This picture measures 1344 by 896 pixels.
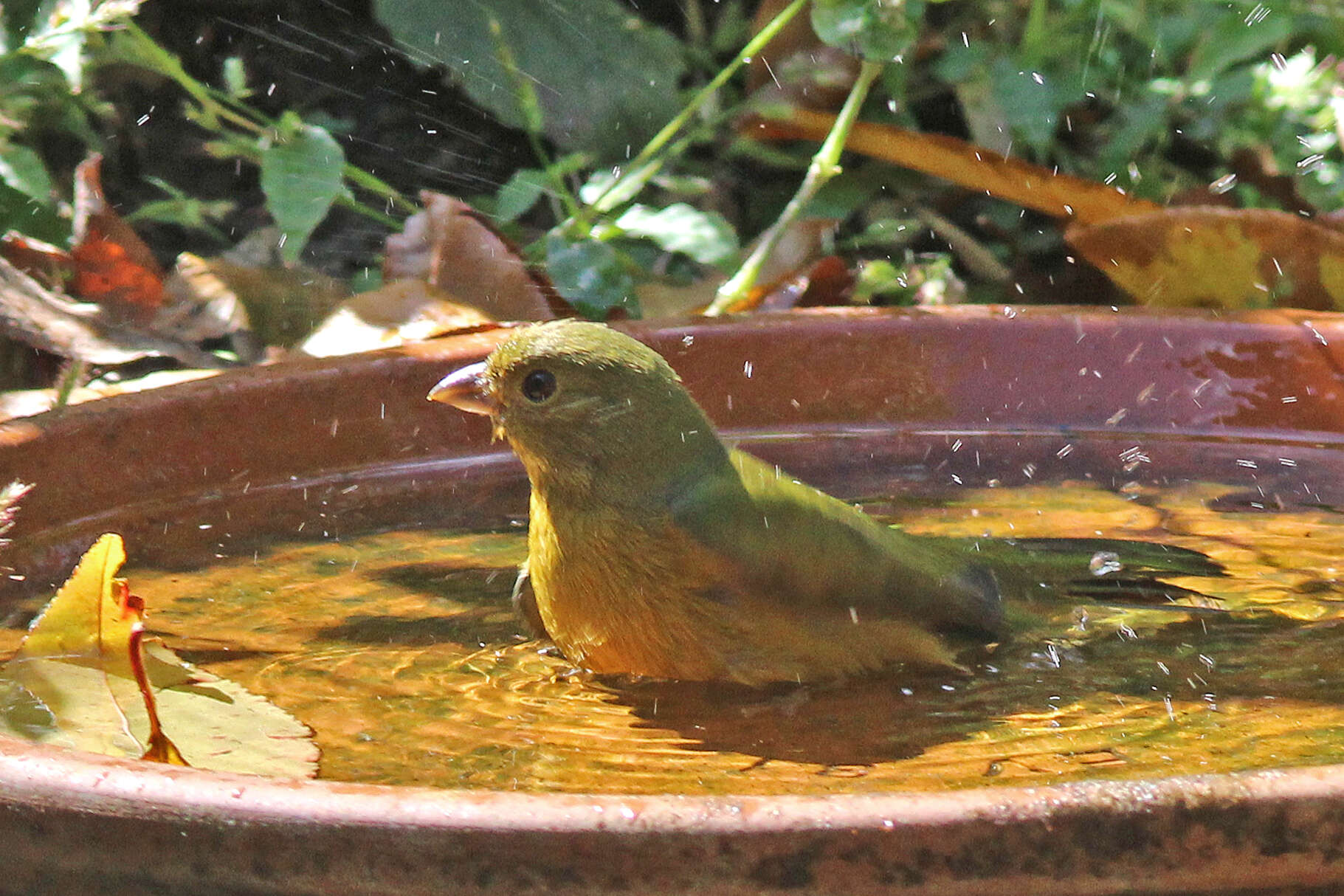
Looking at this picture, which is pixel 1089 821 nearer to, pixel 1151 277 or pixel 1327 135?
pixel 1151 277

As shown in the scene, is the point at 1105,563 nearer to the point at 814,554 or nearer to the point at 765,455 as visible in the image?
the point at 814,554

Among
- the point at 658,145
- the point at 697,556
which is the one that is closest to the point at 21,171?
the point at 658,145

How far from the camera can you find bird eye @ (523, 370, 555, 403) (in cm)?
272

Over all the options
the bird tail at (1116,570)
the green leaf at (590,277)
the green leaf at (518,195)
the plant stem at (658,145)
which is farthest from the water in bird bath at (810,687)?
the green leaf at (518,195)

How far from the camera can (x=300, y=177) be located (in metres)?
4.18

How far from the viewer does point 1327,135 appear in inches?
212

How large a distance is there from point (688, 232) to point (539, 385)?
65.7 inches

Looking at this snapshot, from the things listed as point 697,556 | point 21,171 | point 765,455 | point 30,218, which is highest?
point 21,171

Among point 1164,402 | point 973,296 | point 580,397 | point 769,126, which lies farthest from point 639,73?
point 580,397

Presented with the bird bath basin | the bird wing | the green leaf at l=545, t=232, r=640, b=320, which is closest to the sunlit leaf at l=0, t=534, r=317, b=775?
the bird bath basin

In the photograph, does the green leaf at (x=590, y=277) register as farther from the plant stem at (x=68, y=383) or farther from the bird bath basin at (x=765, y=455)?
the plant stem at (x=68, y=383)

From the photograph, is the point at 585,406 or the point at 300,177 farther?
the point at 300,177

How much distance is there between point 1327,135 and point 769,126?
175 cm

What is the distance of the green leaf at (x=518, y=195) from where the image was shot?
4.63 meters
